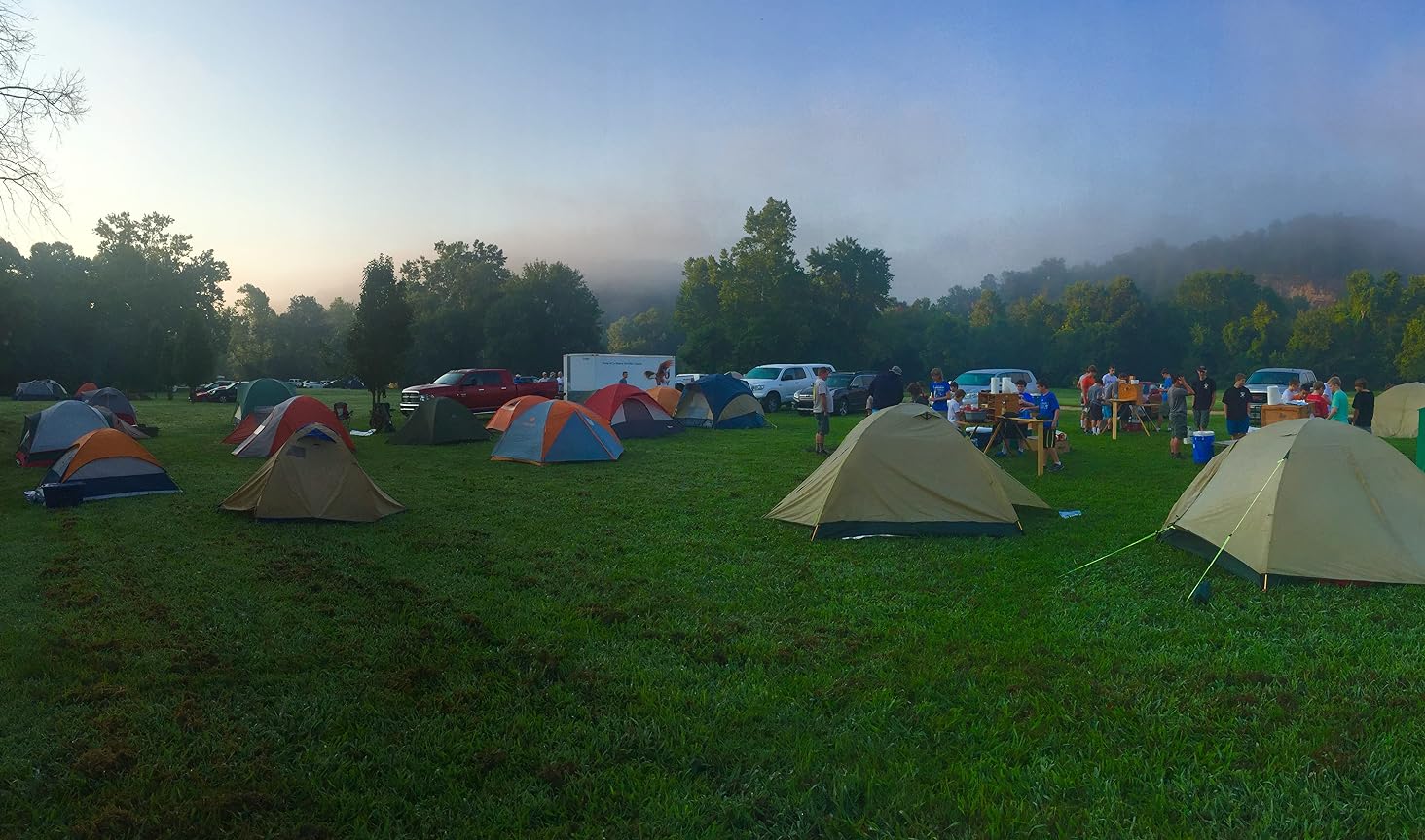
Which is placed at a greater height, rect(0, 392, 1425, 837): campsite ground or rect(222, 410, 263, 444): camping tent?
rect(222, 410, 263, 444): camping tent

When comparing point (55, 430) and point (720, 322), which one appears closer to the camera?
point (55, 430)

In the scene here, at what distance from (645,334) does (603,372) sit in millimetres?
97267

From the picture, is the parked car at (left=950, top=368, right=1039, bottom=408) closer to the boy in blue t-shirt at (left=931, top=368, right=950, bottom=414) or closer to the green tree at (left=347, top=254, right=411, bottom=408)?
the boy in blue t-shirt at (left=931, top=368, right=950, bottom=414)

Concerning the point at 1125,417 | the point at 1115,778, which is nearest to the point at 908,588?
the point at 1115,778

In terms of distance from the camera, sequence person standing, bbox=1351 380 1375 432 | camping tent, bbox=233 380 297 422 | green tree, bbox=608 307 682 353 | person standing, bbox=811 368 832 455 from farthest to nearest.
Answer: green tree, bbox=608 307 682 353 < camping tent, bbox=233 380 297 422 < person standing, bbox=811 368 832 455 < person standing, bbox=1351 380 1375 432

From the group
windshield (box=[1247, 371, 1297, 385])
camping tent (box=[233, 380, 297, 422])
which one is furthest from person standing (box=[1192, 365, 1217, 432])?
camping tent (box=[233, 380, 297, 422])

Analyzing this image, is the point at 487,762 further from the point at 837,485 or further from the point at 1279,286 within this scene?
the point at 1279,286

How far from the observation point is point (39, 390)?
142ft

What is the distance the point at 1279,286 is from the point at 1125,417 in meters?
147

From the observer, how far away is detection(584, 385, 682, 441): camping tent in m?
19.3

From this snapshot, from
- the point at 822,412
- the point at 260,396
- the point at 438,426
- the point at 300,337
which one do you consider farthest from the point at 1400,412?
the point at 300,337

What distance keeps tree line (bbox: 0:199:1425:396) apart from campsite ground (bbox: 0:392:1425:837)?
1377 inches

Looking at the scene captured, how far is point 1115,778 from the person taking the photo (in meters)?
3.57

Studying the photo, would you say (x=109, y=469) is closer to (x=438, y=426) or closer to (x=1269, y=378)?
(x=438, y=426)
